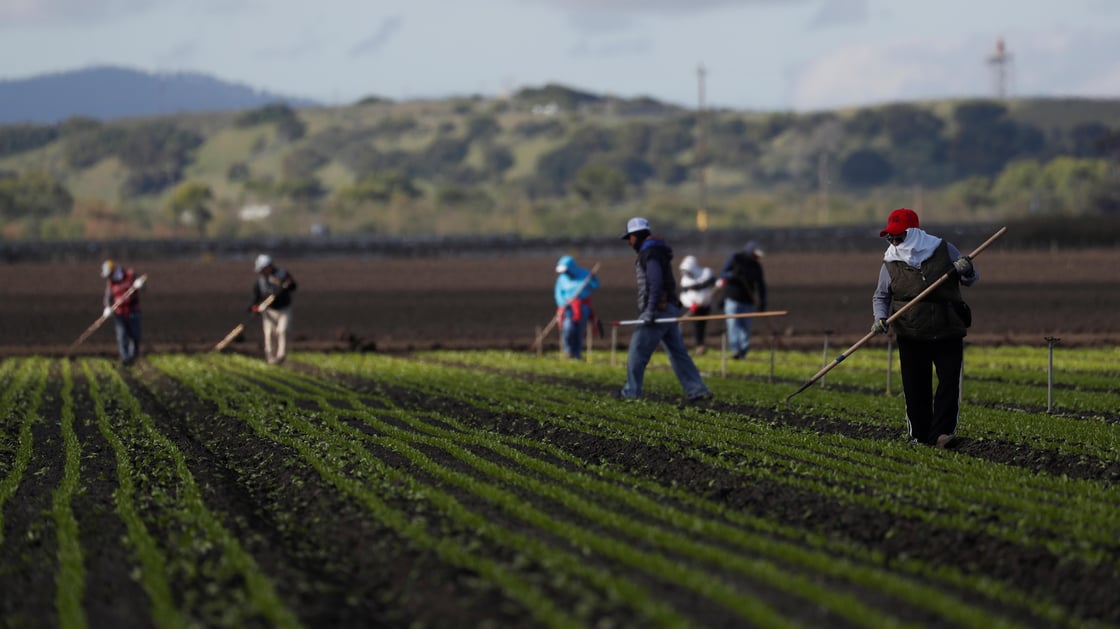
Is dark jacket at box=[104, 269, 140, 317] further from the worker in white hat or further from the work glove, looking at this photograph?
the work glove

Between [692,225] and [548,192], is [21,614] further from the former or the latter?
[548,192]

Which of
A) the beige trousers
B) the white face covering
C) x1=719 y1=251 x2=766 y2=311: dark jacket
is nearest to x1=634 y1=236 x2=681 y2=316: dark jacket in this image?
the white face covering

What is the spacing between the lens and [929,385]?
47.5 feet

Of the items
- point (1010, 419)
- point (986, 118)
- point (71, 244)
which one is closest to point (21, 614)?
point (1010, 419)

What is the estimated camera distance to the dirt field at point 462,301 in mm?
36062

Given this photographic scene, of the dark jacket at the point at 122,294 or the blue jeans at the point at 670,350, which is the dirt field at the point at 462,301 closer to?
the dark jacket at the point at 122,294

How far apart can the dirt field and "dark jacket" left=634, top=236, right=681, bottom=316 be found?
13.2m

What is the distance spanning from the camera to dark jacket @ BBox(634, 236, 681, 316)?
1912cm

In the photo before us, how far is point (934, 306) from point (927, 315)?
96 mm

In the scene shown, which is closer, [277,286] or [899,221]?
[899,221]

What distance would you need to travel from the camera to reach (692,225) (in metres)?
100

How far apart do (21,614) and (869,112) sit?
16893 centimetres

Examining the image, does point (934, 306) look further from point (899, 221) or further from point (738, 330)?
point (738, 330)

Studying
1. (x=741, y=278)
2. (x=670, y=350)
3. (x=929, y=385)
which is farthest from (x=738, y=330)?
(x=929, y=385)
